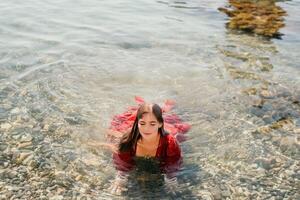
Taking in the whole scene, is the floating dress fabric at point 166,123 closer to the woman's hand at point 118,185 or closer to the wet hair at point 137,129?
the wet hair at point 137,129

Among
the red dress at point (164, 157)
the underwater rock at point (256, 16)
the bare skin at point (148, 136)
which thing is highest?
the underwater rock at point (256, 16)

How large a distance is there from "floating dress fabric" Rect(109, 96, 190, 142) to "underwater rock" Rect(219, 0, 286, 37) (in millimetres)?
8764

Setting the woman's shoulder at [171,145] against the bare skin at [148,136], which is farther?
the woman's shoulder at [171,145]

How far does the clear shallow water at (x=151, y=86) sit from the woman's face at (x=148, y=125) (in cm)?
115

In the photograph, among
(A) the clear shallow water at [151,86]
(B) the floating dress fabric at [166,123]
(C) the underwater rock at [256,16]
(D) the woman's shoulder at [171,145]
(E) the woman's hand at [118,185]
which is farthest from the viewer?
(C) the underwater rock at [256,16]

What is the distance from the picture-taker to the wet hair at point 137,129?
22.1 feet

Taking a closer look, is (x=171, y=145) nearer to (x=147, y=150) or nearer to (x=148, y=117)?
(x=147, y=150)

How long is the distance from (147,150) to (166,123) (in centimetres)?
189

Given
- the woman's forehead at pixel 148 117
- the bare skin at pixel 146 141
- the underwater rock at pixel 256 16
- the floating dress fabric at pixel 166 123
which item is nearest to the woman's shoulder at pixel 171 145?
the bare skin at pixel 146 141

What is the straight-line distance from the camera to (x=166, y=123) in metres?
9.29

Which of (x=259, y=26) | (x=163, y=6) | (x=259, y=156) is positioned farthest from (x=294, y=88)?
(x=163, y=6)

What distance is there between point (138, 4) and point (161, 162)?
15.0m

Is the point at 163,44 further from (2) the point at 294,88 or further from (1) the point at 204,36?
(2) the point at 294,88

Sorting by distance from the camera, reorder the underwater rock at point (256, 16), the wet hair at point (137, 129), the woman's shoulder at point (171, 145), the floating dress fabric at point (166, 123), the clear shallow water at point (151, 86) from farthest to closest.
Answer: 1. the underwater rock at point (256, 16)
2. the floating dress fabric at point (166, 123)
3. the clear shallow water at point (151, 86)
4. the woman's shoulder at point (171, 145)
5. the wet hair at point (137, 129)
